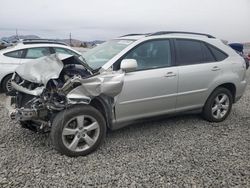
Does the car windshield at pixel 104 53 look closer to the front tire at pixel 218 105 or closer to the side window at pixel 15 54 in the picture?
the front tire at pixel 218 105

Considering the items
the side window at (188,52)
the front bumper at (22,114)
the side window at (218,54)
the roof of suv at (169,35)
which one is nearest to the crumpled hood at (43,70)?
the front bumper at (22,114)

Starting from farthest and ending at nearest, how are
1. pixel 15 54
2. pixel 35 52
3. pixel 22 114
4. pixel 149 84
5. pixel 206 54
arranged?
pixel 35 52
pixel 15 54
pixel 206 54
pixel 149 84
pixel 22 114

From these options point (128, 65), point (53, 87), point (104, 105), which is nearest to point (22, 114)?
point (53, 87)

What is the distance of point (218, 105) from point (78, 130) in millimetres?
2881

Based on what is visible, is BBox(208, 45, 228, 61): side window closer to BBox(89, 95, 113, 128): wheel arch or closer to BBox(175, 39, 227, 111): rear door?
BBox(175, 39, 227, 111): rear door

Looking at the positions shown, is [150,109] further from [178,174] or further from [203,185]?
[203,185]

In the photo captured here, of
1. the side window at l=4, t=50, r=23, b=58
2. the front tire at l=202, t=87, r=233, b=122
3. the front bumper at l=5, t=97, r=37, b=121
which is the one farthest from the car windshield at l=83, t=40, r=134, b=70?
the side window at l=4, t=50, r=23, b=58

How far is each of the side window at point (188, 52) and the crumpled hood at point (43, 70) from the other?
195 centimetres

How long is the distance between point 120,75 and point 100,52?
1.07 metres

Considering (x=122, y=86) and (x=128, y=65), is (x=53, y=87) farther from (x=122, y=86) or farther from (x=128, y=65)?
(x=128, y=65)

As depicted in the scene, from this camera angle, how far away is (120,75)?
379 cm

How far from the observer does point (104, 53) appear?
14.8 feet

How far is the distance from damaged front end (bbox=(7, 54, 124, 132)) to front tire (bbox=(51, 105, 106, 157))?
120 millimetres

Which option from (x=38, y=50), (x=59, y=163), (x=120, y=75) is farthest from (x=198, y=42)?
(x=38, y=50)
